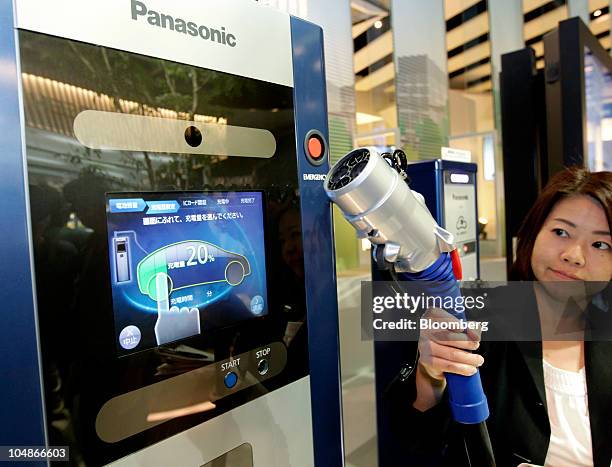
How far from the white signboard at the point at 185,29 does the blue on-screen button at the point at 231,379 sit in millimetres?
Answer: 535

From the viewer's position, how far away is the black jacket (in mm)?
1101

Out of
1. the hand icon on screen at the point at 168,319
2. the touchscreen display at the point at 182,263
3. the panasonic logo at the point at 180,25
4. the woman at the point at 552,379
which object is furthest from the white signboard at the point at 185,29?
the woman at the point at 552,379

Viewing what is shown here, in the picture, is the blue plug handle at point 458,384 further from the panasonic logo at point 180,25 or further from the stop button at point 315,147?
the panasonic logo at point 180,25

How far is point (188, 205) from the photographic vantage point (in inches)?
30.5

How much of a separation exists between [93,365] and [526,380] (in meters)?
0.98

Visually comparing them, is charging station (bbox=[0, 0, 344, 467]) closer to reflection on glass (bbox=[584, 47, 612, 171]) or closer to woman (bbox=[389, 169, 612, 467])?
woman (bbox=[389, 169, 612, 467])

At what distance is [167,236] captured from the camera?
750mm

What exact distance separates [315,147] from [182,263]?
38cm

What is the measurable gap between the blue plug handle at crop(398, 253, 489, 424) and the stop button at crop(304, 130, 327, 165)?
0.30 metres

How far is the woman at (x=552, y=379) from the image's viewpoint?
3.63ft

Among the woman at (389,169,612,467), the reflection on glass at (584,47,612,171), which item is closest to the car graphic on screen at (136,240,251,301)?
the woman at (389,169,612,467)

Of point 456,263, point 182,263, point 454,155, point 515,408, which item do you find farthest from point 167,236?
point 454,155

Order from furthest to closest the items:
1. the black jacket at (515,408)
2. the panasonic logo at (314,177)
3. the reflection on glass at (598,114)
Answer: the reflection on glass at (598,114) → the black jacket at (515,408) → the panasonic logo at (314,177)

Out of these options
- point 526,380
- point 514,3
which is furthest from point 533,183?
point 514,3
